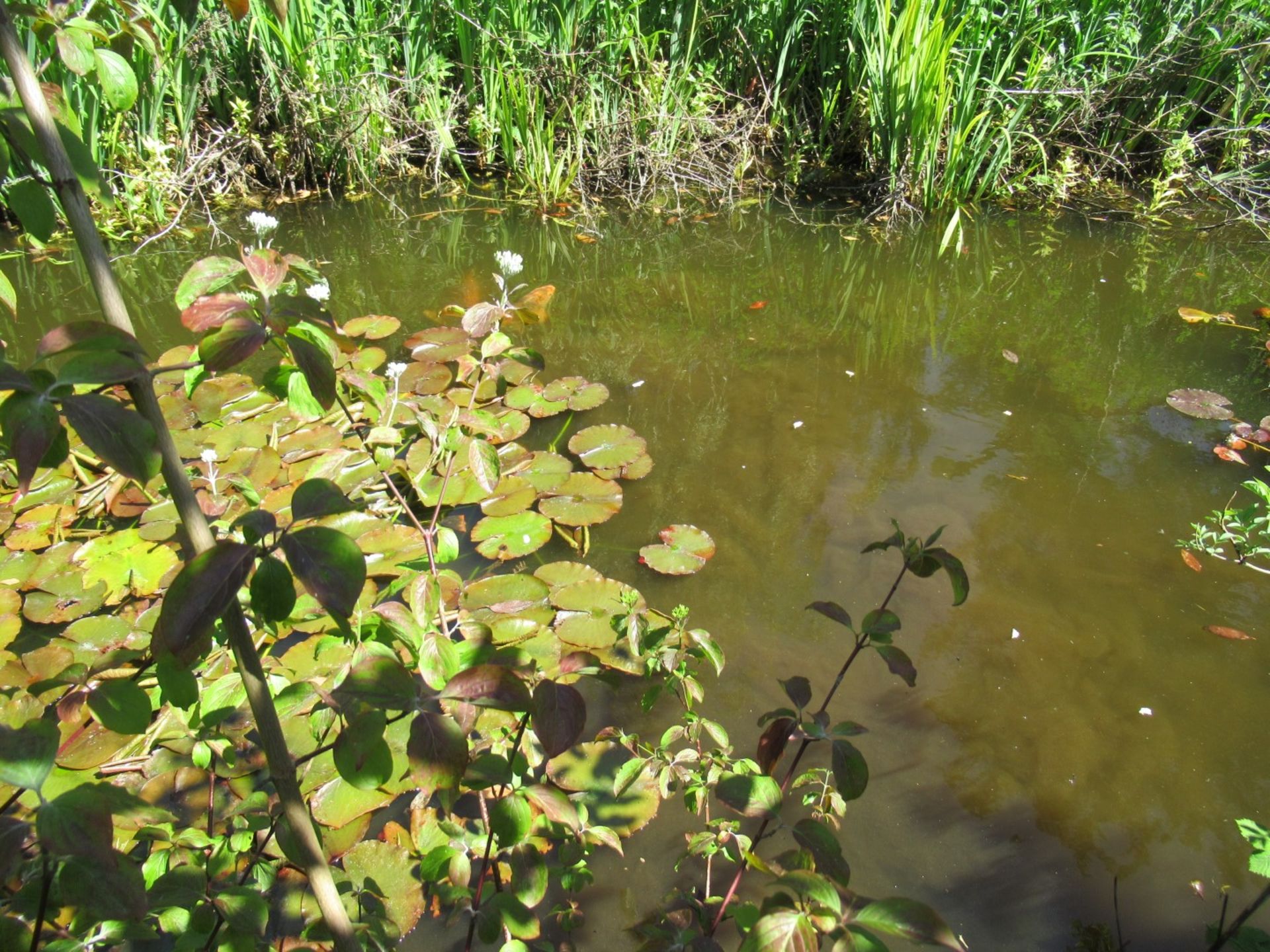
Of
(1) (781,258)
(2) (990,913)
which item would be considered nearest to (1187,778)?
(2) (990,913)

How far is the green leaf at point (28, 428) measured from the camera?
0.45 meters

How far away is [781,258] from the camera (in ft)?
12.5

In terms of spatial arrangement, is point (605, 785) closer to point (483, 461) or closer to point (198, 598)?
point (483, 461)

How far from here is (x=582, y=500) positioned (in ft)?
7.14

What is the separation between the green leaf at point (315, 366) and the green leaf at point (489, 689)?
24 centimetres

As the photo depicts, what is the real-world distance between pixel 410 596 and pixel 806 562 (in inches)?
48.5

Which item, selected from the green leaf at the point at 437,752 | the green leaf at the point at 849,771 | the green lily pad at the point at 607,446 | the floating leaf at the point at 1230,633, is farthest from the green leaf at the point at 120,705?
the floating leaf at the point at 1230,633

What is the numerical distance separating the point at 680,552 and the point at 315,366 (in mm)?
1462

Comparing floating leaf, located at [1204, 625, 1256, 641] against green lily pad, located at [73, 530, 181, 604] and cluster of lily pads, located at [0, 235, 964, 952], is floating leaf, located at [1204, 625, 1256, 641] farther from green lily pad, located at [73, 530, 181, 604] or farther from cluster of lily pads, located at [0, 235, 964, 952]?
green lily pad, located at [73, 530, 181, 604]

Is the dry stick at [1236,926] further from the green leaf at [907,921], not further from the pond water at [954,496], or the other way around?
the green leaf at [907,921]

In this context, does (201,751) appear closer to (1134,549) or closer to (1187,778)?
(1187,778)

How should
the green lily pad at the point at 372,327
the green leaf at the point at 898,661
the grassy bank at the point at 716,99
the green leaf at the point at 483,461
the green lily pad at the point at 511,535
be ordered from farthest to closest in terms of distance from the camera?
1. the grassy bank at the point at 716,99
2. the green lily pad at the point at 372,327
3. the green lily pad at the point at 511,535
4. the green leaf at the point at 483,461
5. the green leaf at the point at 898,661

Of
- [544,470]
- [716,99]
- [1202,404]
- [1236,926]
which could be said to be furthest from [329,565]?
[716,99]

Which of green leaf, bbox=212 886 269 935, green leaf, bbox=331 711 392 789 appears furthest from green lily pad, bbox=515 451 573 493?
green leaf, bbox=331 711 392 789
